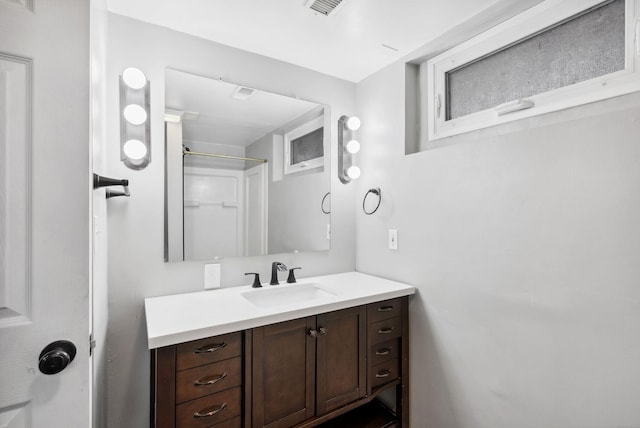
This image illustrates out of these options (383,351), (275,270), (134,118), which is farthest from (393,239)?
(134,118)

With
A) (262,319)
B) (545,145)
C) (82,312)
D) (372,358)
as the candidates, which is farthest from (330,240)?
(82,312)

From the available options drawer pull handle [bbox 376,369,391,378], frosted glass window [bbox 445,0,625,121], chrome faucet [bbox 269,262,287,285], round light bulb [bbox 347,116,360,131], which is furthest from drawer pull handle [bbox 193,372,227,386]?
frosted glass window [bbox 445,0,625,121]

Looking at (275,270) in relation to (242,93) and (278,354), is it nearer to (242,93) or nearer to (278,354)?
(278,354)

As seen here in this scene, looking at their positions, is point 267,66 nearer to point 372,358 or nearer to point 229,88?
point 229,88

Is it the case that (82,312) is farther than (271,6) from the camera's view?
No

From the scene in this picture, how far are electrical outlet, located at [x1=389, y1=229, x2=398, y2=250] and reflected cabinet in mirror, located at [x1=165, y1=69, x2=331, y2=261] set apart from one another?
430 mm

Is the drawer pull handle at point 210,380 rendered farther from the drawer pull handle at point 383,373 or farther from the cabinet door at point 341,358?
the drawer pull handle at point 383,373

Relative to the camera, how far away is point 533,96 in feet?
4.44

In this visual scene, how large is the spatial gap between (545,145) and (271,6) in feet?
4.47

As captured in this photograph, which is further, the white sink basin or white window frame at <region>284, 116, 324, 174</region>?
white window frame at <region>284, 116, 324, 174</region>

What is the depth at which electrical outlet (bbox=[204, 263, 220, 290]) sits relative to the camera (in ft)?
5.47

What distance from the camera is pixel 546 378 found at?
124 centimetres

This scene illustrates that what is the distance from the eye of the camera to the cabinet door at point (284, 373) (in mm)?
1283

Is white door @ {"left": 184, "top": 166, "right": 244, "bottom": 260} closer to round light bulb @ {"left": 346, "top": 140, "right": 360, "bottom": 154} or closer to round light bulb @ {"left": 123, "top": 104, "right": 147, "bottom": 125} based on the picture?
round light bulb @ {"left": 123, "top": 104, "right": 147, "bottom": 125}
